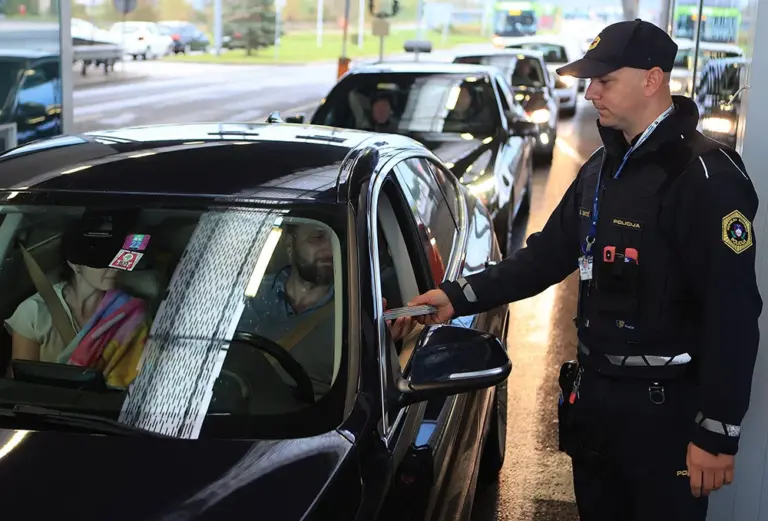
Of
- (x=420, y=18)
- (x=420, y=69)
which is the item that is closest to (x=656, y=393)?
(x=420, y=69)

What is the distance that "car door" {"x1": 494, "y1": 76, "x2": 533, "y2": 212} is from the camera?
25.2 feet

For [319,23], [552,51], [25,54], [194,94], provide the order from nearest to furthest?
1. [25,54]
2. [552,51]
3. [194,94]
4. [319,23]

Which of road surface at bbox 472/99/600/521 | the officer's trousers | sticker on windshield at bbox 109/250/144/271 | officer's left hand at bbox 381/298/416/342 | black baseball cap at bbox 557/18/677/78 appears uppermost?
black baseball cap at bbox 557/18/677/78

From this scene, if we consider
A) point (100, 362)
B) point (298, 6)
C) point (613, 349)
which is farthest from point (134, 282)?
point (298, 6)

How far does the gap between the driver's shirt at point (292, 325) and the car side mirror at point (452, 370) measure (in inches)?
7.9

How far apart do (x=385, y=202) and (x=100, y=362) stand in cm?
101

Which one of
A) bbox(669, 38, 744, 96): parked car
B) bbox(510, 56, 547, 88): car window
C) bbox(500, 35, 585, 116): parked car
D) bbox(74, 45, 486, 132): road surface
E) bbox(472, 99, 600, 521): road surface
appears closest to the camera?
bbox(472, 99, 600, 521): road surface

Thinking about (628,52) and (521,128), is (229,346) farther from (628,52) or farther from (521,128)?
(521,128)

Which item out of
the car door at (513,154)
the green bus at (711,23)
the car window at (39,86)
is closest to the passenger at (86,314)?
the green bus at (711,23)

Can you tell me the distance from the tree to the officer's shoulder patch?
1210 inches

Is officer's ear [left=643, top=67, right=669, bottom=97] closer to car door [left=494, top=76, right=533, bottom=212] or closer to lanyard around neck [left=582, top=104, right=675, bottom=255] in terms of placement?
lanyard around neck [left=582, top=104, right=675, bottom=255]

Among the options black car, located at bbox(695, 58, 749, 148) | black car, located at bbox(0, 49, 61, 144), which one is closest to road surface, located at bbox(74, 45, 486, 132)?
black car, located at bbox(0, 49, 61, 144)

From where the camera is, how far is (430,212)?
353 cm

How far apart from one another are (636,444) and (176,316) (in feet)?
3.95
